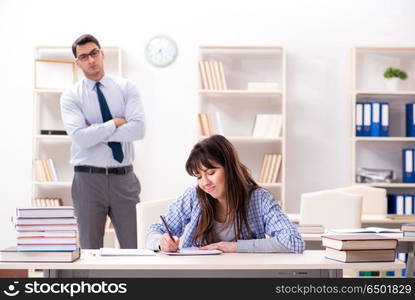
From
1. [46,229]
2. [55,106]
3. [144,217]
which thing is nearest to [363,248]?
[46,229]

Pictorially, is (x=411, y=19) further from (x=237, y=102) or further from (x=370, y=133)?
(x=237, y=102)

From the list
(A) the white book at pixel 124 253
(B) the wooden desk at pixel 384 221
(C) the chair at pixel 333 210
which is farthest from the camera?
(B) the wooden desk at pixel 384 221

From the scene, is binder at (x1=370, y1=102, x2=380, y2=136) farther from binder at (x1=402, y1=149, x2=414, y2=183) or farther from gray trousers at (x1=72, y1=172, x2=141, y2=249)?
gray trousers at (x1=72, y1=172, x2=141, y2=249)

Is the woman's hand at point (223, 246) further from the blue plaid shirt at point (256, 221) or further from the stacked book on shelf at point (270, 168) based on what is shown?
the stacked book on shelf at point (270, 168)

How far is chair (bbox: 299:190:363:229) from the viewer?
4359 mm

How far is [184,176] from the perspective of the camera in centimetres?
668

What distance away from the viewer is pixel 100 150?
427 centimetres

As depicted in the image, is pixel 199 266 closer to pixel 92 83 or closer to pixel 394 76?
pixel 92 83

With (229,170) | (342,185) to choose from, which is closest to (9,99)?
(342,185)

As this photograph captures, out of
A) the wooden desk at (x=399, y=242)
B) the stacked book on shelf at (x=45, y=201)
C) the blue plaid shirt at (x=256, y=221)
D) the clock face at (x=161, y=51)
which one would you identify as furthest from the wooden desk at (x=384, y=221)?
the stacked book on shelf at (x=45, y=201)

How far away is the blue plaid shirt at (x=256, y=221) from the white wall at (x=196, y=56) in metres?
3.53

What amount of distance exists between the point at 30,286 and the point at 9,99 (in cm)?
Result: 481

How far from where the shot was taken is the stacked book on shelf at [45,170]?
256 inches

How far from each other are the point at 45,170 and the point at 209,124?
1482 mm
